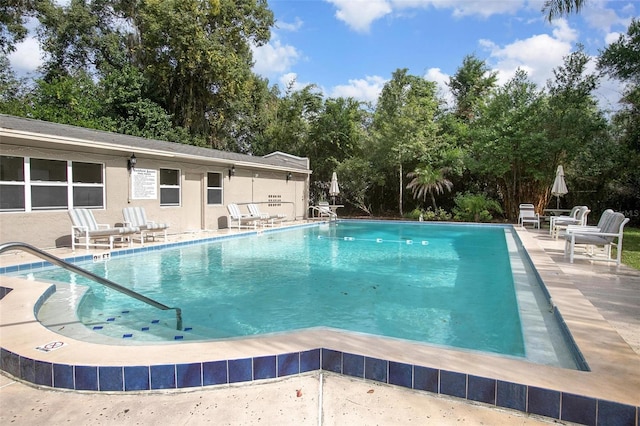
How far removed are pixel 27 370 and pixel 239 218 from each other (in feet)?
36.7

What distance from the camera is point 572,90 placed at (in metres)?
15.1

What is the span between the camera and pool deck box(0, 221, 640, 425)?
2166 mm

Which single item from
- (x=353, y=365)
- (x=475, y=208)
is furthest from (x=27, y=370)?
(x=475, y=208)

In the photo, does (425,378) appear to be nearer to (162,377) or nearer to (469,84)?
(162,377)

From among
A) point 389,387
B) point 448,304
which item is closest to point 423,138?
point 448,304

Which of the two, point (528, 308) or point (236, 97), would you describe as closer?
point (528, 308)

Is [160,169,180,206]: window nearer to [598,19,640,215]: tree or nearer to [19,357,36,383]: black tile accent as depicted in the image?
[19,357,36,383]: black tile accent

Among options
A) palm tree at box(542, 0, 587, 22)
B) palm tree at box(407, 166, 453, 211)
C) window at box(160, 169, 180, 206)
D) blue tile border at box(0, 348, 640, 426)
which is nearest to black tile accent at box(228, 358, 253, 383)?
blue tile border at box(0, 348, 640, 426)

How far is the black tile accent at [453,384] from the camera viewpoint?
238 cm

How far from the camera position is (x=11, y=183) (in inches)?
315

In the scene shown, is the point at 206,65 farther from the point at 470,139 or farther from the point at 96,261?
the point at 96,261

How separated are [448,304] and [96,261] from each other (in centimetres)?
669

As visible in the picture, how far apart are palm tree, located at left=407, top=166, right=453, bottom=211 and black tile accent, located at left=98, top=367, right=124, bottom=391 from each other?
1716 centimetres

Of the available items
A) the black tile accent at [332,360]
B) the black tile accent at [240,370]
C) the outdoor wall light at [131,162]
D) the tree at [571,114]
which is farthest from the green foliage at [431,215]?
the black tile accent at [240,370]
